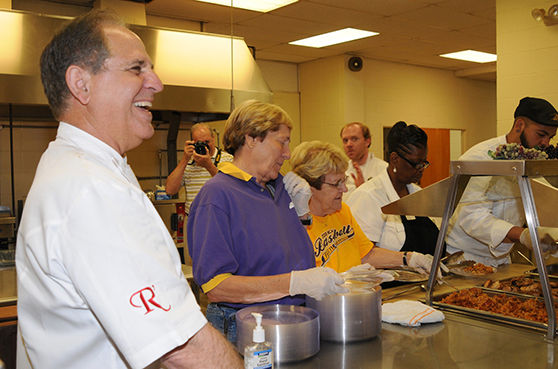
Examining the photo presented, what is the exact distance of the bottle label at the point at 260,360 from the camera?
1.09 meters

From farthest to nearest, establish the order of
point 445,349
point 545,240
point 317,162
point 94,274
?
point 317,162, point 545,240, point 445,349, point 94,274

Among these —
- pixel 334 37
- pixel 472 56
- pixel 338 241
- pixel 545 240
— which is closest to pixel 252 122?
pixel 338 241

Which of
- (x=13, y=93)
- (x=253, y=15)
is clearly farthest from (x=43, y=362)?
(x=253, y=15)

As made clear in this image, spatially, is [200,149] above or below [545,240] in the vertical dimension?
above

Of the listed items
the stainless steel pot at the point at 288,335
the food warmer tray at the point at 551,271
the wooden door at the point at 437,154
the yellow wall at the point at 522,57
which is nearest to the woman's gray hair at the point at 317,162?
the stainless steel pot at the point at 288,335

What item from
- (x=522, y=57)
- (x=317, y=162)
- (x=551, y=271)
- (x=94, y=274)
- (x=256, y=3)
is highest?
(x=256, y=3)

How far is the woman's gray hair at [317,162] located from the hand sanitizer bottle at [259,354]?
1.11 metres

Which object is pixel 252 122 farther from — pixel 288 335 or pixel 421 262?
pixel 421 262

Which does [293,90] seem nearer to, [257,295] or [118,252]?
[257,295]

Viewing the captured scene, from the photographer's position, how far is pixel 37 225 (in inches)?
33.0

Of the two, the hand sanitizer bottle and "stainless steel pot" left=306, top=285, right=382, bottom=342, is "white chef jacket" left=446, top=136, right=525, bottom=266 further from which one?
the hand sanitizer bottle

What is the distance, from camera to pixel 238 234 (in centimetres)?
157

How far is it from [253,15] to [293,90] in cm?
262

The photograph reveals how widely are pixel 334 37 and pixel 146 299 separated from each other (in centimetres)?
575
